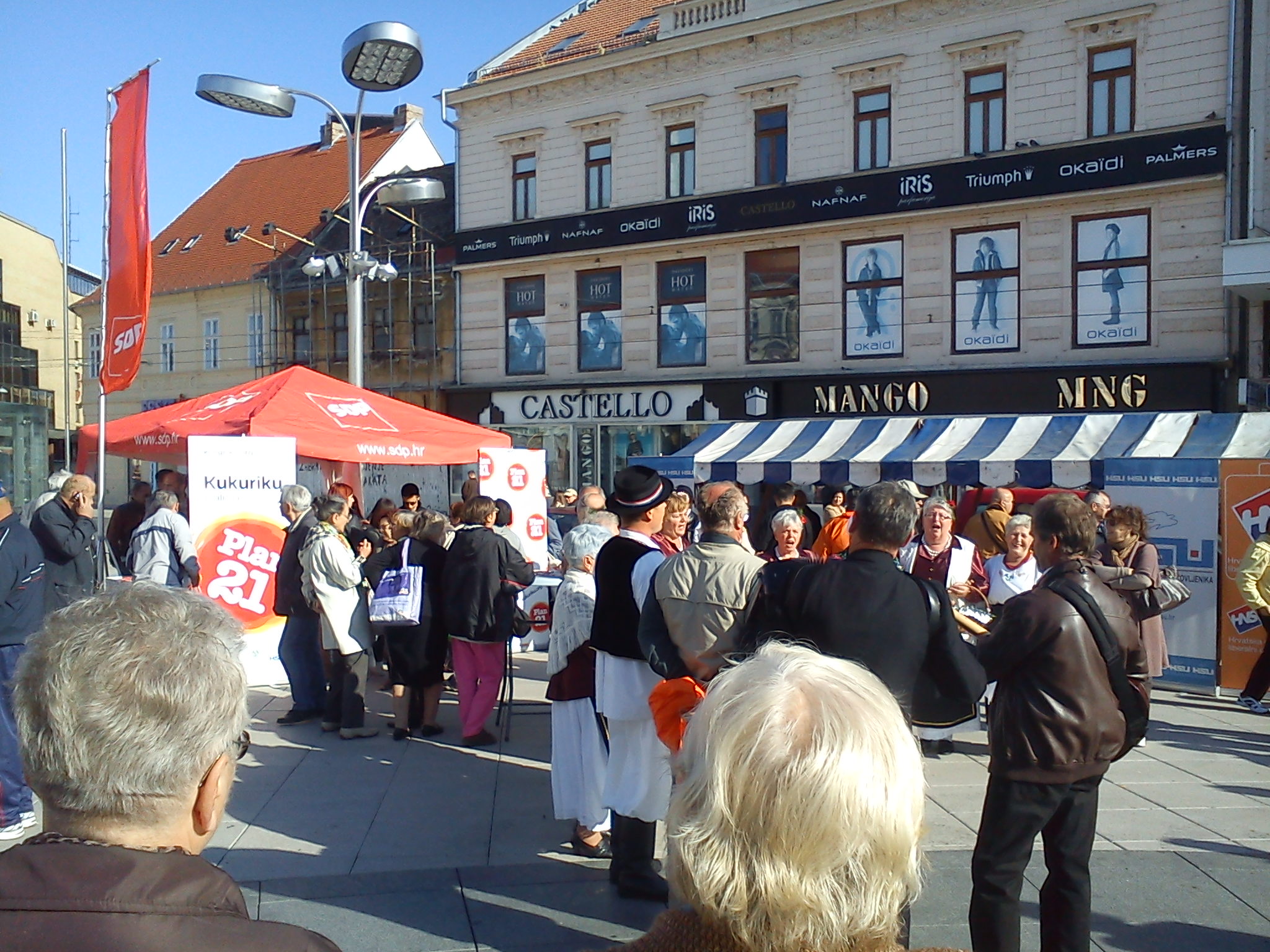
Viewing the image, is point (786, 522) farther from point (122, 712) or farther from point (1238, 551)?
point (122, 712)

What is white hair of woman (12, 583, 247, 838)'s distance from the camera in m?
1.56

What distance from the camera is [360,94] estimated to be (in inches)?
529

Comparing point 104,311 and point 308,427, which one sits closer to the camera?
point 104,311

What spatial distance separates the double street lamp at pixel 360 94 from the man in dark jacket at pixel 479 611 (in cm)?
653

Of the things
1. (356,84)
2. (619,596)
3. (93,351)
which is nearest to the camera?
(619,596)

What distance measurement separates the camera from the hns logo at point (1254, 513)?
871 cm

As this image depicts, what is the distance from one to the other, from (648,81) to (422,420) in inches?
537

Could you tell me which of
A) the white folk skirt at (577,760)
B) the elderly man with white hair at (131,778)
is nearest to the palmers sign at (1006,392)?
the white folk skirt at (577,760)

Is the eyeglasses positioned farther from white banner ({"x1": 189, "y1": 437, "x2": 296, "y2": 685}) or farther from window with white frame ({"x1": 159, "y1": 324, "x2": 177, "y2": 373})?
window with white frame ({"x1": 159, "y1": 324, "x2": 177, "y2": 373})

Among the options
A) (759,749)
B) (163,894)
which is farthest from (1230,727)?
(163,894)

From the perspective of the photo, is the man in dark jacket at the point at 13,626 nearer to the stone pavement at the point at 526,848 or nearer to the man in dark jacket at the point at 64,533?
the man in dark jacket at the point at 64,533

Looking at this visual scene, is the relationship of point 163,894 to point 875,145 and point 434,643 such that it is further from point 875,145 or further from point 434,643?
point 875,145

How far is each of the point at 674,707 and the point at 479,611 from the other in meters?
4.03

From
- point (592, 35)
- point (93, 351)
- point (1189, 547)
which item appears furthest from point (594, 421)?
point (93, 351)
